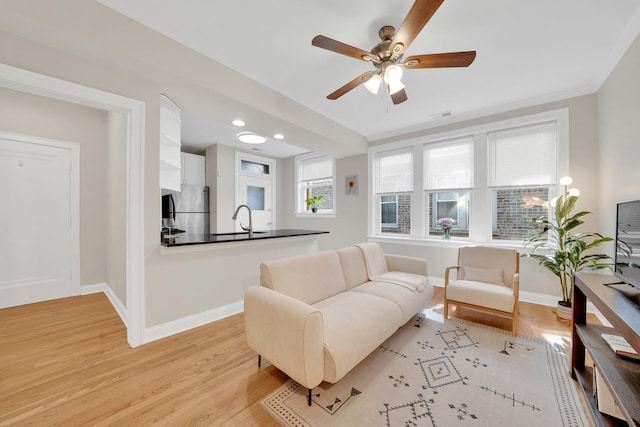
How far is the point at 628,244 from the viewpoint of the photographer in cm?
164

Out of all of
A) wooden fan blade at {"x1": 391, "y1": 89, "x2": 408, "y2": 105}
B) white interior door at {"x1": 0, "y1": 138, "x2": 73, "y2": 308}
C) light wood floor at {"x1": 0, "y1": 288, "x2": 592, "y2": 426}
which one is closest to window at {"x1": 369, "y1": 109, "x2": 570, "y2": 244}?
light wood floor at {"x1": 0, "y1": 288, "x2": 592, "y2": 426}

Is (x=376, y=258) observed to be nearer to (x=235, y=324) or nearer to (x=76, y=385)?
(x=235, y=324)

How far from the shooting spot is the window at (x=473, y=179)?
10.6 ft

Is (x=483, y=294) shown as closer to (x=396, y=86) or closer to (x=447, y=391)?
(x=447, y=391)

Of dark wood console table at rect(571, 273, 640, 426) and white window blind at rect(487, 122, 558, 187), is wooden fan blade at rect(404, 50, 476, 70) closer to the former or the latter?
dark wood console table at rect(571, 273, 640, 426)

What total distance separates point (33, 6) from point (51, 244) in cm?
324

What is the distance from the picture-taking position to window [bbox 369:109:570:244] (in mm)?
3227

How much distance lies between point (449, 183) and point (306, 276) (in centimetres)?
305

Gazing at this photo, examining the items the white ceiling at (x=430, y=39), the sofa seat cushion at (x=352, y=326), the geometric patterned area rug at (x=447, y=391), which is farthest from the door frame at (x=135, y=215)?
the sofa seat cushion at (x=352, y=326)

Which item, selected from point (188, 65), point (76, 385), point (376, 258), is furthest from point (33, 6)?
point (376, 258)

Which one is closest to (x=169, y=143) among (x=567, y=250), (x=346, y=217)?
(x=346, y=217)

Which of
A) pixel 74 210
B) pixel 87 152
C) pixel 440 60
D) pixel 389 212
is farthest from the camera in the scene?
pixel 389 212

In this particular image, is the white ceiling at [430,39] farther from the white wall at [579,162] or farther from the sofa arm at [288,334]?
the sofa arm at [288,334]

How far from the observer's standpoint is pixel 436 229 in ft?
13.6
